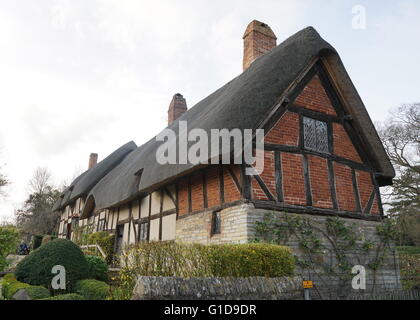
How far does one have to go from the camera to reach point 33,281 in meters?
7.27

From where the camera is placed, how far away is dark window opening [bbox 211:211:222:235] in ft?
25.7

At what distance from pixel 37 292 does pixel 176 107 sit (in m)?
13.2

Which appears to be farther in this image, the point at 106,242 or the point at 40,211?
the point at 40,211

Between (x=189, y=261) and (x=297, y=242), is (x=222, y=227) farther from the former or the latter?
(x=189, y=261)

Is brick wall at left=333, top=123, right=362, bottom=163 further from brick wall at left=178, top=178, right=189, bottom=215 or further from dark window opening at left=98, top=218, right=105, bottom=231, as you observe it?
dark window opening at left=98, top=218, right=105, bottom=231

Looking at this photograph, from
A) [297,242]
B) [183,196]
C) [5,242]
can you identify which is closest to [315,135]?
[297,242]

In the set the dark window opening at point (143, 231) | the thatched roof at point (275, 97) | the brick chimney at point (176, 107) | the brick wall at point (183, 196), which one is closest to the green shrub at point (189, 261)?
the thatched roof at point (275, 97)

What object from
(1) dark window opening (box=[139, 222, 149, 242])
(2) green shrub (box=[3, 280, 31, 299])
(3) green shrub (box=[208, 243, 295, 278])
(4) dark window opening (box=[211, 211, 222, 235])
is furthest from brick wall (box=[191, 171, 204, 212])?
(2) green shrub (box=[3, 280, 31, 299])

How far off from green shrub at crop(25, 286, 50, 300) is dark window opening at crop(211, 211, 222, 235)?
3.59 m

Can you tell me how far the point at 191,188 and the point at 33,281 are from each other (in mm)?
4134

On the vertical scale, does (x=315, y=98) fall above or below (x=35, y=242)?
above

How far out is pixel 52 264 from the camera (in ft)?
23.8

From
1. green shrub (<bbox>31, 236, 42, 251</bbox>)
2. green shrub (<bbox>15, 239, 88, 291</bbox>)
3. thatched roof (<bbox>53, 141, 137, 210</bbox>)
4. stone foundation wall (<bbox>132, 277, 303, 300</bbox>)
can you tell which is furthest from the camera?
green shrub (<bbox>31, 236, 42, 251</bbox>)
